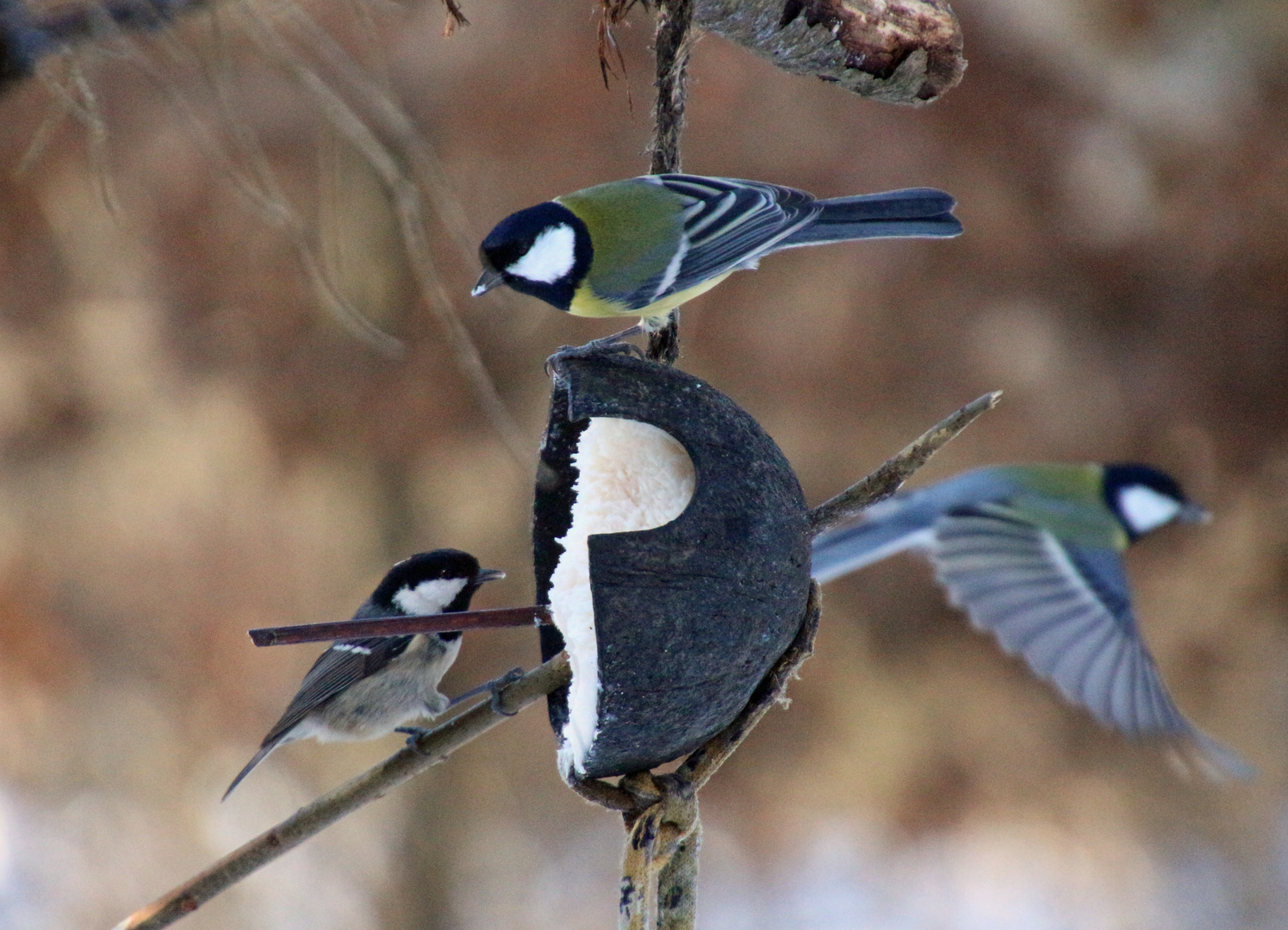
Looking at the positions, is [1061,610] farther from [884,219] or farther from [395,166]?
[395,166]

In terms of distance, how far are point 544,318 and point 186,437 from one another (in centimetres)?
105

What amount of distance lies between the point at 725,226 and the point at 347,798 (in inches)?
29.4

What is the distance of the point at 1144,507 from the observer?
204 cm

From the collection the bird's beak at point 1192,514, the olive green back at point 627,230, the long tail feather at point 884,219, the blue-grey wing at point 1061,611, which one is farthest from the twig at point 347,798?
the bird's beak at point 1192,514

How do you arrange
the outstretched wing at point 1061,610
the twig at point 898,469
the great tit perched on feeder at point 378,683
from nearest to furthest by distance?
1. the twig at point 898,469
2. the great tit perched on feeder at point 378,683
3. the outstretched wing at point 1061,610

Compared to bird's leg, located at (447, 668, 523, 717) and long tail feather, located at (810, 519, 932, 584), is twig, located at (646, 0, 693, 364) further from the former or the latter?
long tail feather, located at (810, 519, 932, 584)

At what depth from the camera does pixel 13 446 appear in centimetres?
314

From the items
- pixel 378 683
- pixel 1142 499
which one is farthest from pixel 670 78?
pixel 1142 499

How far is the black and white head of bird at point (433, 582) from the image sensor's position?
142 centimetres

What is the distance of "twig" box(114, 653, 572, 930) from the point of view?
3.49 ft

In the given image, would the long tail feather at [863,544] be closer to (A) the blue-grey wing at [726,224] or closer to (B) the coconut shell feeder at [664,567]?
(A) the blue-grey wing at [726,224]

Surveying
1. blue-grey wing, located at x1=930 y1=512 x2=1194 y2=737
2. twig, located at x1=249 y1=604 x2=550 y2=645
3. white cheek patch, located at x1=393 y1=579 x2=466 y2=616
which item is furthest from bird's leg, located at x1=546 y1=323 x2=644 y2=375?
blue-grey wing, located at x1=930 y1=512 x2=1194 y2=737

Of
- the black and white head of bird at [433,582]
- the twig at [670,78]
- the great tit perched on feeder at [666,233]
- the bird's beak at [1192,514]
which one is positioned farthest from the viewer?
the bird's beak at [1192,514]

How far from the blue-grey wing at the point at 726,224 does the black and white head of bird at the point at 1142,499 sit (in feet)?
3.43
